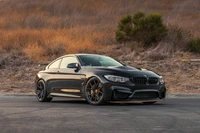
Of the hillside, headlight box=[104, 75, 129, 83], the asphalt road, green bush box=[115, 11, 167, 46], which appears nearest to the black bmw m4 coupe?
headlight box=[104, 75, 129, 83]

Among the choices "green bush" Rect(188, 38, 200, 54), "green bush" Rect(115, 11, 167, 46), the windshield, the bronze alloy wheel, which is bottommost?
the bronze alloy wheel

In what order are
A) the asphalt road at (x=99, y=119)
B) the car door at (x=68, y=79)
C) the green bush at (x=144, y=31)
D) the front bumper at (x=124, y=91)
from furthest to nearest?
the green bush at (x=144, y=31) → the car door at (x=68, y=79) → the front bumper at (x=124, y=91) → the asphalt road at (x=99, y=119)

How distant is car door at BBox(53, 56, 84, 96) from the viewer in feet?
47.3

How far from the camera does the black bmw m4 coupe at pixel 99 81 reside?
44.5ft

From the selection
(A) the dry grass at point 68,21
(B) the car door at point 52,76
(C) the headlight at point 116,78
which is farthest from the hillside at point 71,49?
(C) the headlight at point 116,78

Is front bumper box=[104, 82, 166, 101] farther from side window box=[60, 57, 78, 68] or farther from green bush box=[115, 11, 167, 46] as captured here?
green bush box=[115, 11, 167, 46]

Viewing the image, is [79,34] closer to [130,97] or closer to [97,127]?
[130,97]

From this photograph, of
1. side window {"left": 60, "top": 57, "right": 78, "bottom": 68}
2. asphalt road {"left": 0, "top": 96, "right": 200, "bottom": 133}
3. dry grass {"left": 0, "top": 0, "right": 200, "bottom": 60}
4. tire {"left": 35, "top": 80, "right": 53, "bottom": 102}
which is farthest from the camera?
dry grass {"left": 0, "top": 0, "right": 200, "bottom": 60}

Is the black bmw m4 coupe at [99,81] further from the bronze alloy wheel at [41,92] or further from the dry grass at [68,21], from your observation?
the dry grass at [68,21]

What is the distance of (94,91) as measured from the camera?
13.8 m

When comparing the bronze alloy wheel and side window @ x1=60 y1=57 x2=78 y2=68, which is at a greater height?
side window @ x1=60 y1=57 x2=78 y2=68

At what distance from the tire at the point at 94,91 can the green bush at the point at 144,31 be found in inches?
569

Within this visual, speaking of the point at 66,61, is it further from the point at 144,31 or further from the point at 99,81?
the point at 144,31

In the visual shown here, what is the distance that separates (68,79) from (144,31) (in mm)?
14235
